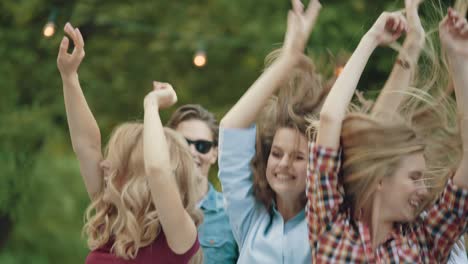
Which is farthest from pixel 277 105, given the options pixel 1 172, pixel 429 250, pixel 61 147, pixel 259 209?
pixel 61 147

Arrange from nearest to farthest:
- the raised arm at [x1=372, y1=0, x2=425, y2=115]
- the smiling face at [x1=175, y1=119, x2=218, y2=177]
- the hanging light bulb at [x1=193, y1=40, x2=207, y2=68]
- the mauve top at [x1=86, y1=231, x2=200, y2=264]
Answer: the raised arm at [x1=372, y1=0, x2=425, y2=115], the mauve top at [x1=86, y1=231, x2=200, y2=264], the smiling face at [x1=175, y1=119, x2=218, y2=177], the hanging light bulb at [x1=193, y1=40, x2=207, y2=68]

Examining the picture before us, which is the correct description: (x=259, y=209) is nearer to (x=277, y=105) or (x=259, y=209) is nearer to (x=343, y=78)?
(x=277, y=105)

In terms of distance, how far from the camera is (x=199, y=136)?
489 centimetres

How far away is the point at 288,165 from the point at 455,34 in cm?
77

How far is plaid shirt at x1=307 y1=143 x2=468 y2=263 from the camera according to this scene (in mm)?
3127

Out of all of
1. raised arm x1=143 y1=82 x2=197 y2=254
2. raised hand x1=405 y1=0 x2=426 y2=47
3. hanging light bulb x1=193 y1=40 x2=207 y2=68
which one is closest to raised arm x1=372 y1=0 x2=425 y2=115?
raised hand x1=405 y1=0 x2=426 y2=47

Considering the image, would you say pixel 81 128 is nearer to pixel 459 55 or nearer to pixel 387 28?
pixel 387 28

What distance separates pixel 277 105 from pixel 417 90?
564 mm

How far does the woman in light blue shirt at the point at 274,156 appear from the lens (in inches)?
141

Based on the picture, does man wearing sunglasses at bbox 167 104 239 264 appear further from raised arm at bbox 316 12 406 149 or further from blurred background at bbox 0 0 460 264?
blurred background at bbox 0 0 460 264

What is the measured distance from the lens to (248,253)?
365 cm

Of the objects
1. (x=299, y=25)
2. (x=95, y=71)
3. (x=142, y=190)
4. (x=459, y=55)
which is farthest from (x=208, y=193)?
(x=95, y=71)

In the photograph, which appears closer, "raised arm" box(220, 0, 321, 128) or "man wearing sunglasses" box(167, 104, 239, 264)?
"raised arm" box(220, 0, 321, 128)

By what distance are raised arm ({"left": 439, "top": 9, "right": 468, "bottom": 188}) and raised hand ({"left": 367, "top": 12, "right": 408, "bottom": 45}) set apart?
0.62 feet
